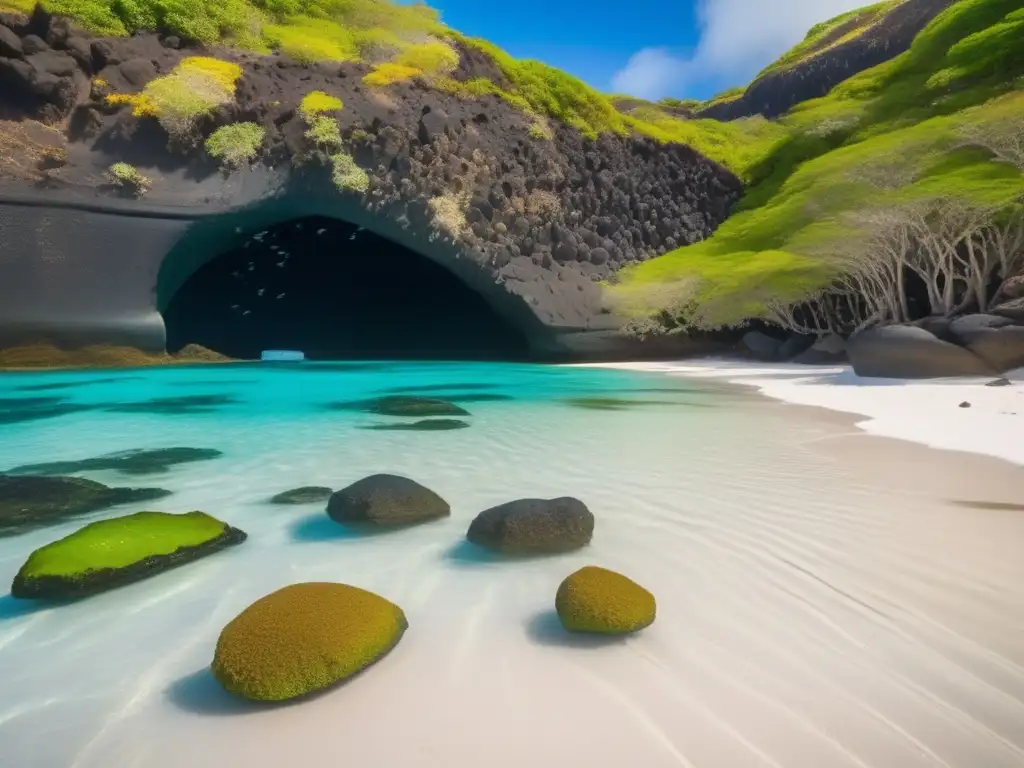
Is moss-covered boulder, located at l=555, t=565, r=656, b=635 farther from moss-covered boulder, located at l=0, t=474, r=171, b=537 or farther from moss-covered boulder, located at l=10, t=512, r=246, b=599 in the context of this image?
moss-covered boulder, located at l=0, t=474, r=171, b=537

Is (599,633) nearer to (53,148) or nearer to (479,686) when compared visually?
(479,686)

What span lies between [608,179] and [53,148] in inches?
695

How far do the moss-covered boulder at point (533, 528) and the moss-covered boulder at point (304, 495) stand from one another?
4.73 ft

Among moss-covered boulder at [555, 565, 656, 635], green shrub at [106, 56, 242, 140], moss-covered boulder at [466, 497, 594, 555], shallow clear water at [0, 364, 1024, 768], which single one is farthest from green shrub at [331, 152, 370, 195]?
moss-covered boulder at [555, 565, 656, 635]

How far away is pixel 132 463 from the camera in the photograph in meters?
5.59

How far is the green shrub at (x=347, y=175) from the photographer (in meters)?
18.4

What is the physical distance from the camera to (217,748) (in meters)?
1.68

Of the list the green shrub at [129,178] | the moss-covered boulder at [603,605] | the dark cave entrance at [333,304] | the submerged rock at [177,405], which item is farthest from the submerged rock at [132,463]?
the dark cave entrance at [333,304]

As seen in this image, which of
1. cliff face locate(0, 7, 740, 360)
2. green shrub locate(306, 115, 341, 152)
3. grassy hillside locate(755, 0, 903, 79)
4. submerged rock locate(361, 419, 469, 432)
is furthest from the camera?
grassy hillside locate(755, 0, 903, 79)

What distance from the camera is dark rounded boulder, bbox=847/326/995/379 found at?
460 inches

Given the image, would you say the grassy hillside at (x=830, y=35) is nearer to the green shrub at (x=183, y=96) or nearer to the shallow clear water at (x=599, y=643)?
the green shrub at (x=183, y=96)

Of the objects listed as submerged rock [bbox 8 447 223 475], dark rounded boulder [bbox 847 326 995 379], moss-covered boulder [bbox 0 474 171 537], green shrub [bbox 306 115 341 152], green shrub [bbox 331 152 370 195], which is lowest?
submerged rock [bbox 8 447 223 475]

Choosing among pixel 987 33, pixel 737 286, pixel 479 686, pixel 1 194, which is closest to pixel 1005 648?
pixel 479 686

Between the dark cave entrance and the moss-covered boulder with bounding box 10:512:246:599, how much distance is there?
22402mm
